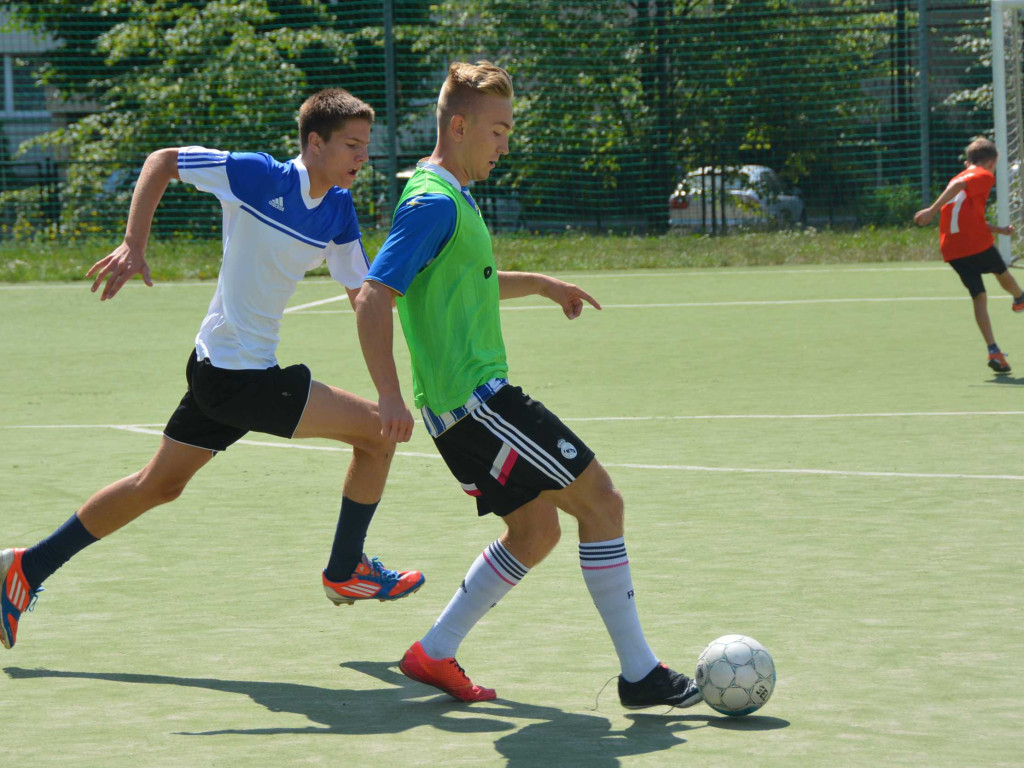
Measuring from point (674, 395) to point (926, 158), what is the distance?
486 inches

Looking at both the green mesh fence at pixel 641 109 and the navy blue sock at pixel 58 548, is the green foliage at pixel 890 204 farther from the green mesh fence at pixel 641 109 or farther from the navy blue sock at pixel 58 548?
the navy blue sock at pixel 58 548

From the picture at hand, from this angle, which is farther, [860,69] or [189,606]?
[860,69]

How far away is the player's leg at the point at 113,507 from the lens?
538 centimetres

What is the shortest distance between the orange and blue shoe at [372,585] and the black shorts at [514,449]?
111 cm

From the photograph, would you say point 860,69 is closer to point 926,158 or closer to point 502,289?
point 926,158

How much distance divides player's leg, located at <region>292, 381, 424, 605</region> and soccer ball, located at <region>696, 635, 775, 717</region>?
1.46 m

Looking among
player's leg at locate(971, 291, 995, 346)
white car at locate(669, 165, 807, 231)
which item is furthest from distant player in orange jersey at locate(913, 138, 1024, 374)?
white car at locate(669, 165, 807, 231)

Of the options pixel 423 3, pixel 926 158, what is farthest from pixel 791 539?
pixel 423 3

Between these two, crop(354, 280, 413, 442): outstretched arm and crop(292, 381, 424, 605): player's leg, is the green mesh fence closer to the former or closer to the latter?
crop(292, 381, 424, 605): player's leg

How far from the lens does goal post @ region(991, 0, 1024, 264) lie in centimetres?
1435

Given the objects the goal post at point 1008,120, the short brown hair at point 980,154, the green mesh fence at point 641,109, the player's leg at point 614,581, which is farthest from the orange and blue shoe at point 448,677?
the green mesh fence at point 641,109

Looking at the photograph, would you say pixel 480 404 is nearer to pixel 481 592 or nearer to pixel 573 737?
pixel 481 592

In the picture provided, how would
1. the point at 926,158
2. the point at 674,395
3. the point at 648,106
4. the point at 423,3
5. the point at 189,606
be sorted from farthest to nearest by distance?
the point at 423,3
the point at 648,106
the point at 926,158
the point at 674,395
the point at 189,606

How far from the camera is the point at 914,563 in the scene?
239 inches
